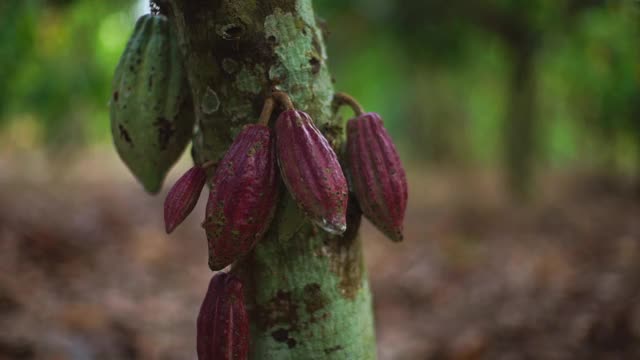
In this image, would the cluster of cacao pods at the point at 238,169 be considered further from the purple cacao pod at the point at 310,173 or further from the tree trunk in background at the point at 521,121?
the tree trunk in background at the point at 521,121

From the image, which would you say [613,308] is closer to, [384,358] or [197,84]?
Answer: [384,358]

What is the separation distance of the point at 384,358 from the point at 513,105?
3.77m

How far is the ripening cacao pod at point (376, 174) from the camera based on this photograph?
3.42 feet

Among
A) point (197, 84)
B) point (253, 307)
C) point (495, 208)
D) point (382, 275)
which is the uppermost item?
point (495, 208)

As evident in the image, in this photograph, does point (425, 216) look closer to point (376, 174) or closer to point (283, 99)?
point (376, 174)

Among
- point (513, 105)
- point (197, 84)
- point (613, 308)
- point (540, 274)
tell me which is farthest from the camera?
point (513, 105)

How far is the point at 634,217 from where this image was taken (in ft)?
16.4

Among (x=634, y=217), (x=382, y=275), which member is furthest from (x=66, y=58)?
(x=634, y=217)

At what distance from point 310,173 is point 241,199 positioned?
0.34ft

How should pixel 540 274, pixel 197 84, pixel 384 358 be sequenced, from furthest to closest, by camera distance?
pixel 540 274 < pixel 384 358 < pixel 197 84

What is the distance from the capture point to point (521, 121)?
539 cm

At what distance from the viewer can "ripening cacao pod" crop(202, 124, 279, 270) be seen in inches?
35.5

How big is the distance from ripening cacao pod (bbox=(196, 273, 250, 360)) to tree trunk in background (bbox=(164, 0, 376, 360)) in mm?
62

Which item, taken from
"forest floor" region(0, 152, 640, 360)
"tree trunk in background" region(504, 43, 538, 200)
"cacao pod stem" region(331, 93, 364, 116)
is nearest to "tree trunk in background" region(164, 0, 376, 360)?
"cacao pod stem" region(331, 93, 364, 116)
